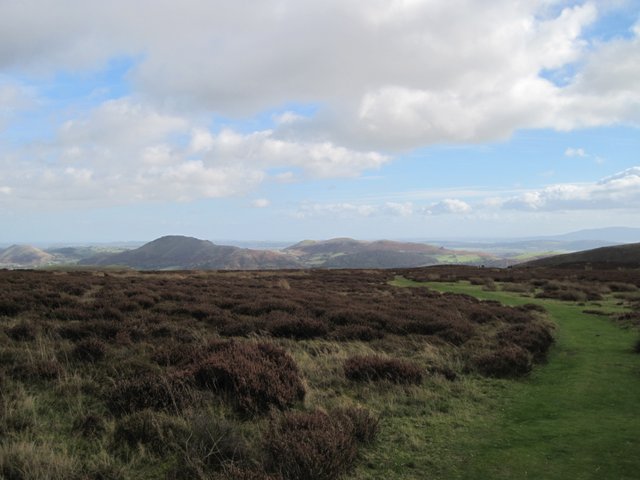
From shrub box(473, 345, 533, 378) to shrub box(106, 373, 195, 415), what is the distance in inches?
278

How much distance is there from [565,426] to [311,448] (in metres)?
4.56

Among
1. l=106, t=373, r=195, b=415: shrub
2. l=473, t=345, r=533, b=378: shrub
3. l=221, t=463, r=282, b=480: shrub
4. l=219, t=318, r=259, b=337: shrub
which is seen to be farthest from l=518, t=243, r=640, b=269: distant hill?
l=221, t=463, r=282, b=480: shrub

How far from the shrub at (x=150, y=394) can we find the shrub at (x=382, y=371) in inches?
142

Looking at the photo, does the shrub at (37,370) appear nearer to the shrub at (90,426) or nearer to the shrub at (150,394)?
the shrub at (150,394)

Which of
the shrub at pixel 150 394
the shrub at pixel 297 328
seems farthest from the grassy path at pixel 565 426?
the shrub at pixel 297 328

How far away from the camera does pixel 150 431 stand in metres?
5.85

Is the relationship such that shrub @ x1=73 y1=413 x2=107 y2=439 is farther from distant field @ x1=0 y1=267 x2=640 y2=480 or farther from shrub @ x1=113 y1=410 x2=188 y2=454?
shrub @ x1=113 y1=410 x2=188 y2=454

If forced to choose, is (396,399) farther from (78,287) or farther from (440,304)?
(78,287)

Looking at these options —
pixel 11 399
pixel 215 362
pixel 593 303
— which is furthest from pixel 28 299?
pixel 593 303

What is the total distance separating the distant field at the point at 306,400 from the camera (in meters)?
5.23

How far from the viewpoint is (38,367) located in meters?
8.54

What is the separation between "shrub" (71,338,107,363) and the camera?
957 centimetres

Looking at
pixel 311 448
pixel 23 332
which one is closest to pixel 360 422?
pixel 311 448

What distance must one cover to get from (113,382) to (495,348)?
32.4 ft
